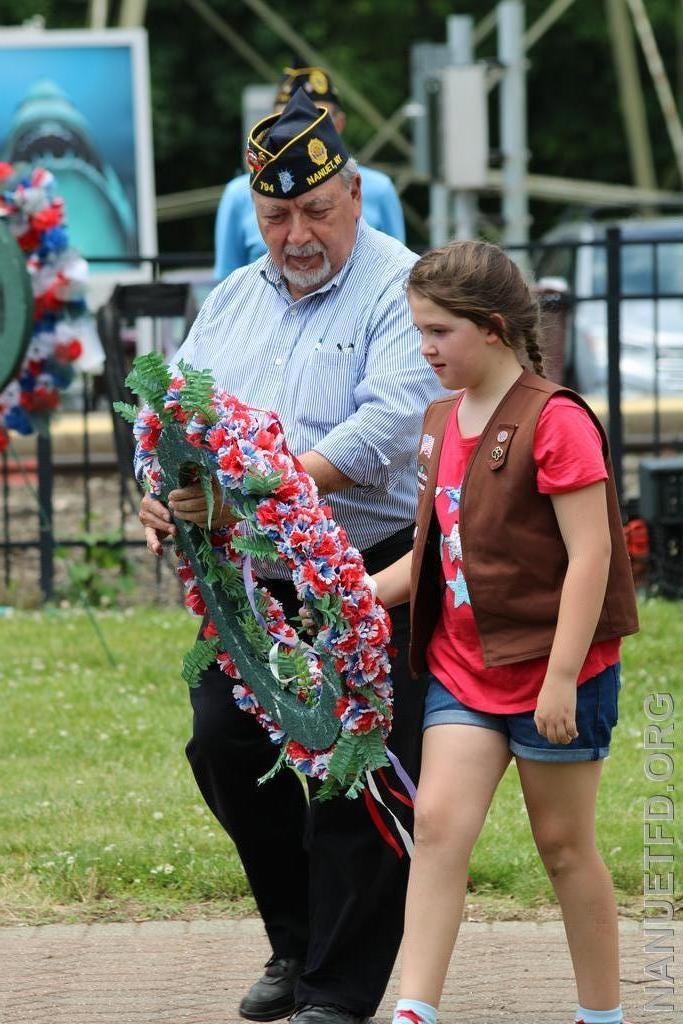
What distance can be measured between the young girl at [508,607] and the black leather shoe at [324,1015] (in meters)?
0.51

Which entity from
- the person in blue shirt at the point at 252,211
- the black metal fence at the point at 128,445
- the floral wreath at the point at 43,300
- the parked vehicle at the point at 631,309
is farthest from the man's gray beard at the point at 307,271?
the parked vehicle at the point at 631,309

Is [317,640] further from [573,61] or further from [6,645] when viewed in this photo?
[573,61]

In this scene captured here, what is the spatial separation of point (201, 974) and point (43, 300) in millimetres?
3972

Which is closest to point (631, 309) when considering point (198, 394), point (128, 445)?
point (128, 445)

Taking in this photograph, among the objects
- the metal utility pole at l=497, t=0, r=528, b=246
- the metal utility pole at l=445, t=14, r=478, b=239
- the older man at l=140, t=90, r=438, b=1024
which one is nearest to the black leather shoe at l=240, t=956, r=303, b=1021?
the older man at l=140, t=90, r=438, b=1024

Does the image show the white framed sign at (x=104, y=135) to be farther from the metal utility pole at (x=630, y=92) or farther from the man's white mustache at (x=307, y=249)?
the metal utility pole at (x=630, y=92)

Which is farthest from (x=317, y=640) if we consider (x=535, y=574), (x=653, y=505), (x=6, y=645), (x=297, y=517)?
(x=653, y=505)

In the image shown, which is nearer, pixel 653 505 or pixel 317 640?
pixel 317 640

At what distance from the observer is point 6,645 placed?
7.72 m

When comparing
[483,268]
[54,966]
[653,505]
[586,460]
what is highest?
[483,268]

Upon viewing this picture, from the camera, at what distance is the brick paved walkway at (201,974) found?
162 inches

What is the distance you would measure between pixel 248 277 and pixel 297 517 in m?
0.84

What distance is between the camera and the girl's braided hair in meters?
3.45

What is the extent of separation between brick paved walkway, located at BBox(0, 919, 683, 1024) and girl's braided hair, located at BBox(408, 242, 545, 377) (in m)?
1.60
